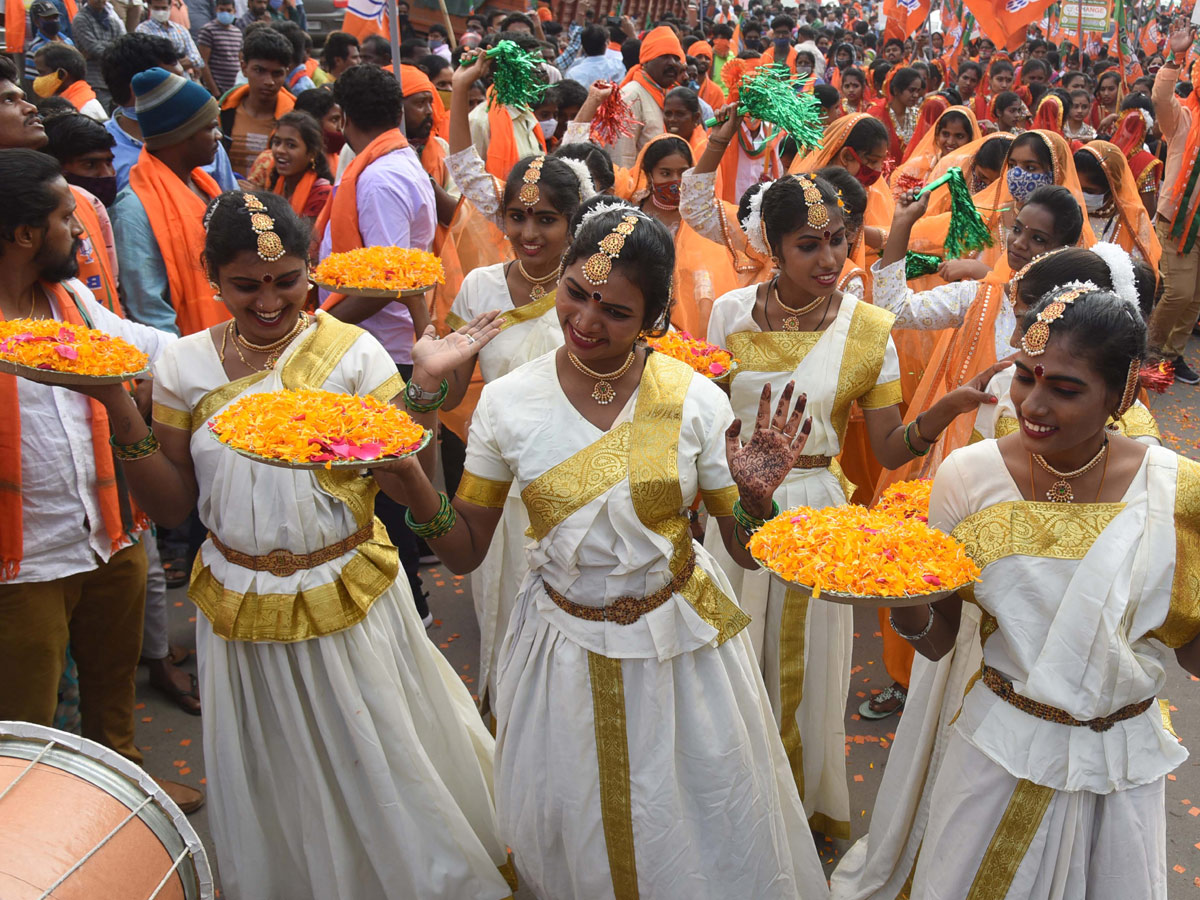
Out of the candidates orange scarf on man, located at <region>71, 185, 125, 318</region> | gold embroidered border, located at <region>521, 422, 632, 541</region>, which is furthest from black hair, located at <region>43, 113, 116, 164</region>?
gold embroidered border, located at <region>521, 422, 632, 541</region>

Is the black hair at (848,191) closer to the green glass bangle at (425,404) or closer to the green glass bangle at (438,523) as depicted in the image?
the green glass bangle at (425,404)

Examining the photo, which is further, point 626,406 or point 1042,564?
point 626,406

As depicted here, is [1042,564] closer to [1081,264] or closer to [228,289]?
[1081,264]

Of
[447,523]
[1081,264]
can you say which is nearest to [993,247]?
[1081,264]

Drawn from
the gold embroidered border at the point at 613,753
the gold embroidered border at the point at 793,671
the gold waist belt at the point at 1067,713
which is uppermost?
the gold waist belt at the point at 1067,713

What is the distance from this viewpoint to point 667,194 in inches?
215

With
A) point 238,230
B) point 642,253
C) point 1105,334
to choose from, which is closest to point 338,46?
point 238,230

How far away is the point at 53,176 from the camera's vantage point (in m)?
3.03

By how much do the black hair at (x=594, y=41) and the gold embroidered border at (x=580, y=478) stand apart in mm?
9704

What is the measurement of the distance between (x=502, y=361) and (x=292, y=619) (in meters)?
1.46

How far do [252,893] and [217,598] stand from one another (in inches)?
36.8

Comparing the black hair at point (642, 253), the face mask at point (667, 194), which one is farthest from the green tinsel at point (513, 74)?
the black hair at point (642, 253)

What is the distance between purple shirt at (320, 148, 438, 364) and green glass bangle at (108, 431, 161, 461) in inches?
82.5

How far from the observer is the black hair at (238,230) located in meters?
2.77
